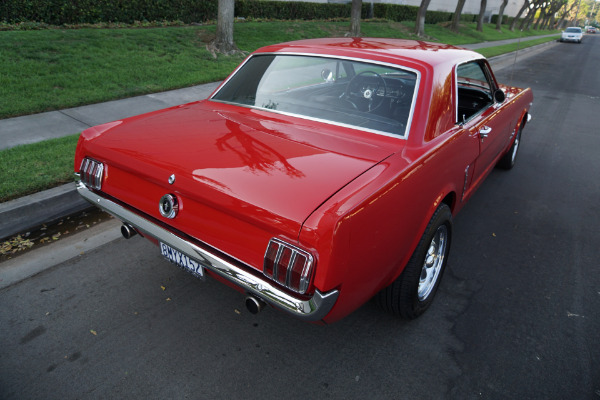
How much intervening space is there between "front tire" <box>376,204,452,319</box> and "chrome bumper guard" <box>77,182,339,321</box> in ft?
2.60

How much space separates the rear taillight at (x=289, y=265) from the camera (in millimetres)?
1759

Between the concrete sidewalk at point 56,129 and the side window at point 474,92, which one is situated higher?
the side window at point 474,92

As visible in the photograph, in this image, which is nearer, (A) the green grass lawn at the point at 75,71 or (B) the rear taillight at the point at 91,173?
(B) the rear taillight at the point at 91,173

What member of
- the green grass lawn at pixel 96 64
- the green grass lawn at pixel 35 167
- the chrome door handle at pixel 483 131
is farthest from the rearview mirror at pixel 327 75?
the green grass lawn at pixel 96 64

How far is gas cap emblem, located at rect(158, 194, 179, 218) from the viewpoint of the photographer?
2.18m

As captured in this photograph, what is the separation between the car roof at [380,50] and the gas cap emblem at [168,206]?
1586mm

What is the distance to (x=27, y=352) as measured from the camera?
2377mm

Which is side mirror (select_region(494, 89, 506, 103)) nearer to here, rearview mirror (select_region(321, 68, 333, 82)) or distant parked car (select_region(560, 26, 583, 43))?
rearview mirror (select_region(321, 68, 333, 82))

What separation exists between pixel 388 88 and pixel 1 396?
9.55 feet

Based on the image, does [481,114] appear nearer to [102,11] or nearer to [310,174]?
[310,174]

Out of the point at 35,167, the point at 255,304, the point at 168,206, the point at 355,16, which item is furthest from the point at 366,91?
the point at 355,16

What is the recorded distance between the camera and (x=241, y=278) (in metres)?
1.98

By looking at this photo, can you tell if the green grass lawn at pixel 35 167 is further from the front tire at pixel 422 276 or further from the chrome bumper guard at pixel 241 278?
the front tire at pixel 422 276

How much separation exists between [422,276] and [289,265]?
134 centimetres
